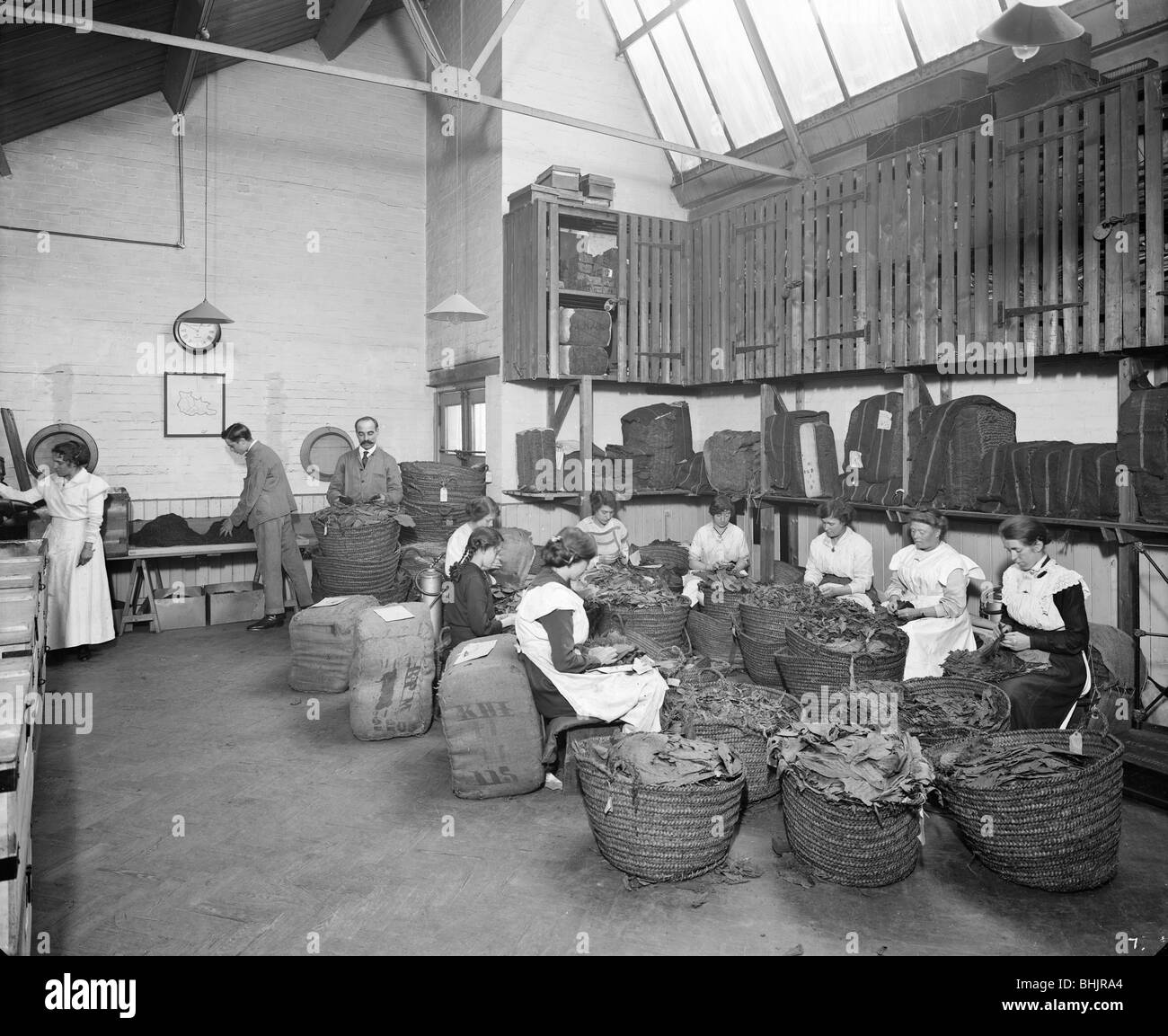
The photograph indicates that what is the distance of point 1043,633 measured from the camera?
4.84 m

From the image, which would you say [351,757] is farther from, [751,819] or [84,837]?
[751,819]

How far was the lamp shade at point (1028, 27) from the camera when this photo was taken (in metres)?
4.68

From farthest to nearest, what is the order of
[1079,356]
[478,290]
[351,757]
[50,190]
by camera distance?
[478,290] → [50,190] → [1079,356] → [351,757]

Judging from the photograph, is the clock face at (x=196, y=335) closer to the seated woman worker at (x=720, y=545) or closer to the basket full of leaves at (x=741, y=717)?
the seated woman worker at (x=720, y=545)

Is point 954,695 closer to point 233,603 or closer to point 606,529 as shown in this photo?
point 606,529

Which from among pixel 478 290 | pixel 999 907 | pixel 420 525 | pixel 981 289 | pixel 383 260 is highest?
pixel 383 260

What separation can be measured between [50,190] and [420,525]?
527 centimetres


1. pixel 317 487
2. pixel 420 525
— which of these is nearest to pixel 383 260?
pixel 317 487

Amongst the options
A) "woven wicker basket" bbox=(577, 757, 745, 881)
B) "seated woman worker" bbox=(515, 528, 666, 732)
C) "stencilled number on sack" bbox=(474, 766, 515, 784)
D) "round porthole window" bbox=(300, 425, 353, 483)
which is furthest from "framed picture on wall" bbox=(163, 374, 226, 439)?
"woven wicker basket" bbox=(577, 757, 745, 881)

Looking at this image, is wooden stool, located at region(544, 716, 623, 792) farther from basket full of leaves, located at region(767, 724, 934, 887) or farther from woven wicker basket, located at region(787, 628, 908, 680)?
woven wicker basket, located at region(787, 628, 908, 680)

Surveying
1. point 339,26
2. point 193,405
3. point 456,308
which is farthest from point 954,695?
point 339,26

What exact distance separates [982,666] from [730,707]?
5.34 ft

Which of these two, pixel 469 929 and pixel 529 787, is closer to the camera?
pixel 469 929

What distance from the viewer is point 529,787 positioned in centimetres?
472
